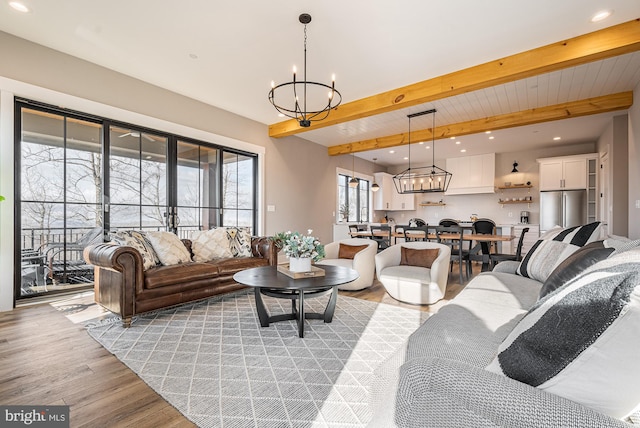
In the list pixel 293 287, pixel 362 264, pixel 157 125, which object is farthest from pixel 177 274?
pixel 157 125

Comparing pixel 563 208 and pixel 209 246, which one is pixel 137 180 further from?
pixel 563 208

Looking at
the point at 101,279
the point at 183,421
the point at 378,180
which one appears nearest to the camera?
the point at 183,421

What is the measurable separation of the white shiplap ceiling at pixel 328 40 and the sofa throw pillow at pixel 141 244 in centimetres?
208

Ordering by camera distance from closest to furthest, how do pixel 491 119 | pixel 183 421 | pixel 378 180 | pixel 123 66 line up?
1. pixel 183 421
2. pixel 123 66
3. pixel 491 119
4. pixel 378 180

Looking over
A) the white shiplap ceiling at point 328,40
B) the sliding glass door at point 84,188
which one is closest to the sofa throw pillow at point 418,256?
the white shiplap ceiling at point 328,40

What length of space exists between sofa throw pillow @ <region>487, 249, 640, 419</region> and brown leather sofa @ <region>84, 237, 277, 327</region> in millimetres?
3015

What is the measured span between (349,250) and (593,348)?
372cm

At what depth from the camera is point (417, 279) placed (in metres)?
3.39

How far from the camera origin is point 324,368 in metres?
2.03

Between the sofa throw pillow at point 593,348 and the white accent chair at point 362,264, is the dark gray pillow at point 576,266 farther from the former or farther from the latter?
the white accent chair at point 362,264

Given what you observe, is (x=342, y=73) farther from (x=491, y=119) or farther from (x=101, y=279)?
(x=101, y=279)

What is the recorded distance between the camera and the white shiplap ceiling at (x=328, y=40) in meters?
2.69

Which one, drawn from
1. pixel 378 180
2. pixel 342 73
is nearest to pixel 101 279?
pixel 342 73

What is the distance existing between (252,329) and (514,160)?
8193mm
